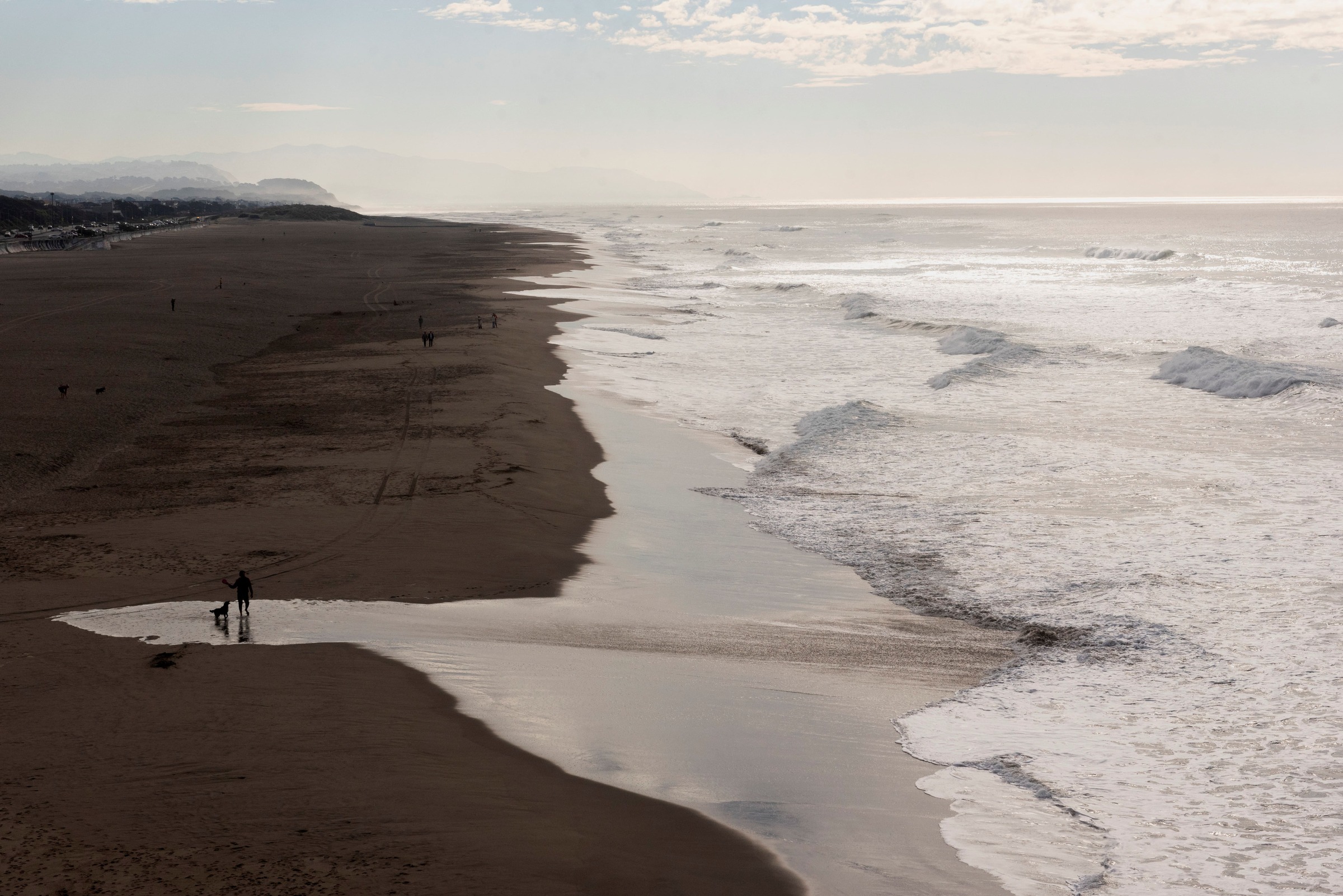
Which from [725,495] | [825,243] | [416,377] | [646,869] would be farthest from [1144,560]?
[825,243]

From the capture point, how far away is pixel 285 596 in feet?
46.5

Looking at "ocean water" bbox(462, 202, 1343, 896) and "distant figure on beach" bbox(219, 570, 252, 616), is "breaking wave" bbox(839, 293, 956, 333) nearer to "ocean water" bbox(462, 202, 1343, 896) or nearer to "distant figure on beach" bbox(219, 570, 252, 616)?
"ocean water" bbox(462, 202, 1343, 896)

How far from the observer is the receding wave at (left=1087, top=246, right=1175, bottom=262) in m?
101

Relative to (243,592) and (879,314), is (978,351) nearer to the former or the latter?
(879,314)

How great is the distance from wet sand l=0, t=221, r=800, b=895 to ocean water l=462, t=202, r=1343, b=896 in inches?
143

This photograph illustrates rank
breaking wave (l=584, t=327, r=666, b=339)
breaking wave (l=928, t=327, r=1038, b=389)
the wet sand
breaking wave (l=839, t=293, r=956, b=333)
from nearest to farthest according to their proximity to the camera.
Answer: the wet sand
breaking wave (l=928, t=327, r=1038, b=389)
breaking wave (l=584, t=327, r=666, b=339)
breaking wave (l=839, t=293, r=956, b=333)

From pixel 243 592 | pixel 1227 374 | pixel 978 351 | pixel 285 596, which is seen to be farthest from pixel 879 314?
pixel 243 592

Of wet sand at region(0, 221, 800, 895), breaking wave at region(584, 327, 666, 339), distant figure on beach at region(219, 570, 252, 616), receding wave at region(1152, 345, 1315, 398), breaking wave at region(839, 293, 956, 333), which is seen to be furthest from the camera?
breaking wave at region(839, 293, 956, 333)

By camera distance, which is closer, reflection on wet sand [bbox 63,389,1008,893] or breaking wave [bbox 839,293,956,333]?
reflection on wet sand [bbox 63,389,1008,893]

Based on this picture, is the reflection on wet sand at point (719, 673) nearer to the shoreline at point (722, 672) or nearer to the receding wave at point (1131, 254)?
the shoreline at point (722, 672)

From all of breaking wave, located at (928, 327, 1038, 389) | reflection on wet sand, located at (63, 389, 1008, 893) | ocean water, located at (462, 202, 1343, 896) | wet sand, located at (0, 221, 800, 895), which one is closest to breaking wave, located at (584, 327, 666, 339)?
ocean water, located at (462, 202, 1343, 896)

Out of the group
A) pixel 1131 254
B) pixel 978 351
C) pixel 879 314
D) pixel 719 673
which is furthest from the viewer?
pixel 1131 254

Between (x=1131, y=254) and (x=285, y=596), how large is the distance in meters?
106

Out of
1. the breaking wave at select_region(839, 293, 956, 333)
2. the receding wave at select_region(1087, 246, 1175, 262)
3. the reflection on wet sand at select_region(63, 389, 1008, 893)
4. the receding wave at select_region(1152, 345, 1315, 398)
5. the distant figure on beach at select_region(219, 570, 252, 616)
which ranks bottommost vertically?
the reflection on wet sand at select_region(63, 389, 1008, 893)
